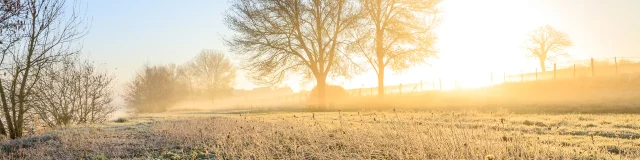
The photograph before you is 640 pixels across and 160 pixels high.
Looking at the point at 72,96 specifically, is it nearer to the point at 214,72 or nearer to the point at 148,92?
the point at 148,92

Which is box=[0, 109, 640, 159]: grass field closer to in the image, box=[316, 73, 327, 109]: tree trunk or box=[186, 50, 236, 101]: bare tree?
box=[316, 73, 327, 109]: tree trunk

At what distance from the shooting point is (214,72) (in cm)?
6519

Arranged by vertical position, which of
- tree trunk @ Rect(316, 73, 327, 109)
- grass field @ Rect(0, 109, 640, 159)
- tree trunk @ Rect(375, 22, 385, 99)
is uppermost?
tree trunk @ Rect(375, 22, 385, 99)

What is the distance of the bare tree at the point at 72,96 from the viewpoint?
15.8m

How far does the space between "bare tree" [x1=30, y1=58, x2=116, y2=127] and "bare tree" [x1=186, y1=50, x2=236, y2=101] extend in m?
45.6

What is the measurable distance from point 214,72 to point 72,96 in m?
48.1

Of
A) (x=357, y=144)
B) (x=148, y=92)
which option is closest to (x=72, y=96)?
(x=357, y=144)

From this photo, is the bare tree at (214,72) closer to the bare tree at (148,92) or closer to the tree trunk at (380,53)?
the bare tree at (148,92)

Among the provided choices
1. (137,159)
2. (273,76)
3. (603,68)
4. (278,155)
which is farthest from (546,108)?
(603,68)

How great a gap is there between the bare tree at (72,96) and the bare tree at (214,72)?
45.6 meters

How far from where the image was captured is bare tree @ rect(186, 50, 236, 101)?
212 ft

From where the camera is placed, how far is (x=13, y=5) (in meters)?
11.3

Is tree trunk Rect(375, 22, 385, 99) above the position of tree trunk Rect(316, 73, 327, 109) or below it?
above

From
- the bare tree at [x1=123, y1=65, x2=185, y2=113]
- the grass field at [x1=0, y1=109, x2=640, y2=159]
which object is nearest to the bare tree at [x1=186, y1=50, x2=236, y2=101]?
the bare tree at [x1=123, y1=65, x2=185, y2=113]
